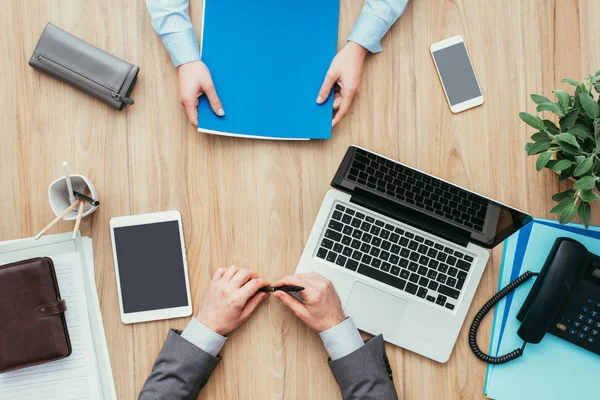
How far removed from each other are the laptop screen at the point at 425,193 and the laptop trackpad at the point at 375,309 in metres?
0.21

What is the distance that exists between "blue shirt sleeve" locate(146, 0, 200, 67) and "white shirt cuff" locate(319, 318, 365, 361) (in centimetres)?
66

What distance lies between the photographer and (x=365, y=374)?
108 cm

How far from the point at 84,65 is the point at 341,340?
81 centimetres

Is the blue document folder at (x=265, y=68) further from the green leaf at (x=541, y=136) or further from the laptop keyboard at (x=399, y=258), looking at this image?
the green leaf at (x=541, y=136)

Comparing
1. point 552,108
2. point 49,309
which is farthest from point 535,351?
point 49,309

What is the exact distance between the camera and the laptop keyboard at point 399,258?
3.66 feet

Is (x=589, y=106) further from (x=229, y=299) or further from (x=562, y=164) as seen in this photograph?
(x=229, y=299)

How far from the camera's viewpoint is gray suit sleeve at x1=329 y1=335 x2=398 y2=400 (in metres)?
1.07

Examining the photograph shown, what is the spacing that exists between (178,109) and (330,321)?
1.90 ft

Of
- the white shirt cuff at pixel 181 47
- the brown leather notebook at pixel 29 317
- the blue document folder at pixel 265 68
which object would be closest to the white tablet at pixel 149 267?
the brown leather notebook at pixel 29 317

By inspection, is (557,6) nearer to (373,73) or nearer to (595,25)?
(595,25)

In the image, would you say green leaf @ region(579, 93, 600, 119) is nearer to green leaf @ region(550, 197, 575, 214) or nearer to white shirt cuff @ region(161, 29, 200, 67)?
green leaf @ region(550, 197, 575, 214)

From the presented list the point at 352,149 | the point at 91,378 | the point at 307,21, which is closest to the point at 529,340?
the point at 352,149

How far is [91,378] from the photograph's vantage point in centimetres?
110
